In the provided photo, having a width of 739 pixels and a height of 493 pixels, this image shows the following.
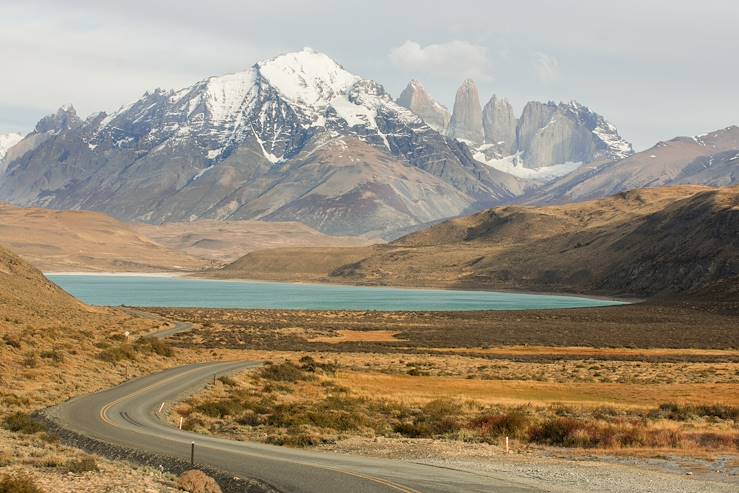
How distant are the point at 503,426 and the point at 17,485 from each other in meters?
21.3

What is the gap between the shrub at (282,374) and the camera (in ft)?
188

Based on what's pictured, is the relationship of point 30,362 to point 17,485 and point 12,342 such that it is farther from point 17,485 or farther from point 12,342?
point 17,485

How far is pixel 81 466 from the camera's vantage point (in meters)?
22.8

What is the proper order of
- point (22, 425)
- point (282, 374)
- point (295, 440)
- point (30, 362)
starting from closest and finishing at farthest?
point (22, 425) → point (295, 440) → point (30, 362) → point (282, 374)

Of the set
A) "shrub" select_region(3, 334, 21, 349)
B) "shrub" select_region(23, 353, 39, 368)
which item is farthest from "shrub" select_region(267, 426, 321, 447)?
"shrub" select_region(3, 334, 21, 349)

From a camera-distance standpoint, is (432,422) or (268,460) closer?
(268,460)

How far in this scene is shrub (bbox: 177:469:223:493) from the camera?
21594 millimetres

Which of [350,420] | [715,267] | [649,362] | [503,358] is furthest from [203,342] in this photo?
[715,267]

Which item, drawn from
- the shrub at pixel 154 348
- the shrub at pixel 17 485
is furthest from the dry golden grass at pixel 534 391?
the shrub at pixel 17 485

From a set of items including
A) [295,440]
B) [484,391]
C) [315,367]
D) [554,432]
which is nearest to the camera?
[295,440]

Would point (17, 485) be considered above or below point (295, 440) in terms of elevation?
above

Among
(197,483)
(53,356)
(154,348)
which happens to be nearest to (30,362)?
(53,356)

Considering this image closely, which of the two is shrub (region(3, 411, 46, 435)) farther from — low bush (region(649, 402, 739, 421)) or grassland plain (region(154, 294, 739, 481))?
low bush (region(649, 402, 739, 421))

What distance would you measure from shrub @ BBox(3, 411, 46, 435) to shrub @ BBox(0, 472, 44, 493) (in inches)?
458
